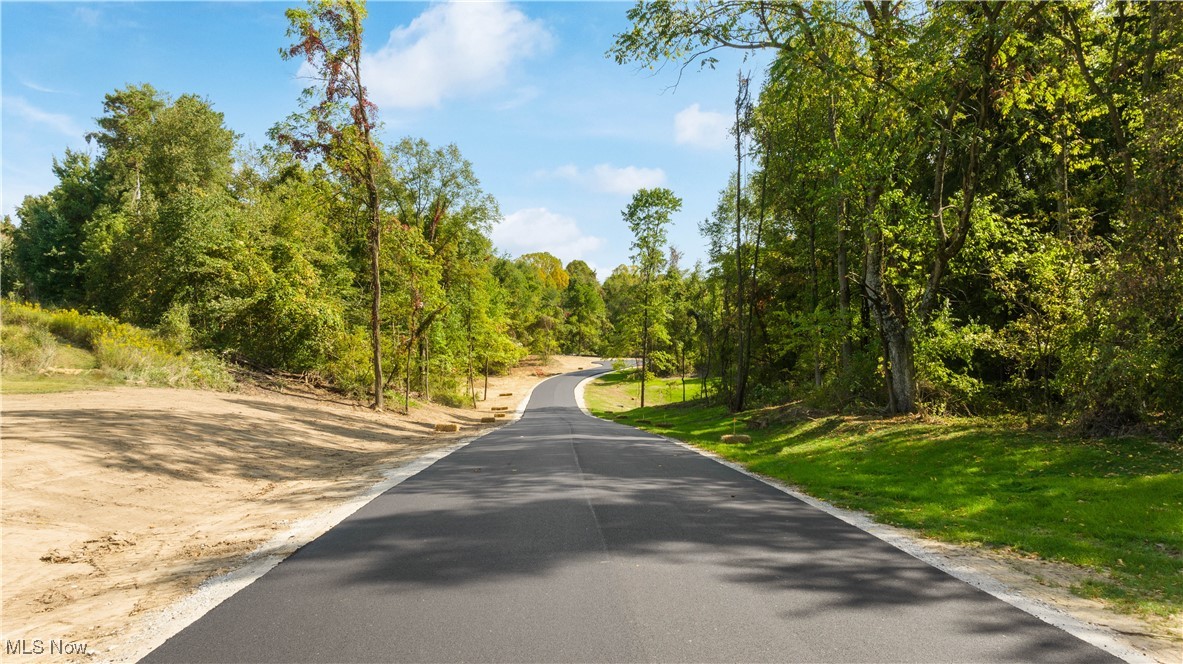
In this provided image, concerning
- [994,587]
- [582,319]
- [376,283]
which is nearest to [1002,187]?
[994,587]

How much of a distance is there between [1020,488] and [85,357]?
23.8m

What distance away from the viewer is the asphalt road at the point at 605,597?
3.79m

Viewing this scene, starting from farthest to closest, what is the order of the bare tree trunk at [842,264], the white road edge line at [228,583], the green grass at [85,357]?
the bare tree trunk at [842,264], the green grass at [85,357], the white road edge line at [228,583]

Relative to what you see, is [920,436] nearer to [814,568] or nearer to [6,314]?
[814,568]

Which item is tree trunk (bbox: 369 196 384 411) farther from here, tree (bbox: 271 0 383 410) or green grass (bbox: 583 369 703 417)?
green grass (bbox: 583 369 703 417)

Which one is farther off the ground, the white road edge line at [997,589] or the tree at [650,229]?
the tree at [650,229]

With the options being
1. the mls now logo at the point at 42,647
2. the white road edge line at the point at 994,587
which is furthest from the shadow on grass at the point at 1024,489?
the mls now logo at the point at 42,647

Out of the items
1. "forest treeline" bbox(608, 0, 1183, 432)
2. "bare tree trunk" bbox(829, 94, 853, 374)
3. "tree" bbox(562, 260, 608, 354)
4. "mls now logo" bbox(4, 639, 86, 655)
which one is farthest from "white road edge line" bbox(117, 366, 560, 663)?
"tree" bbox(562, 260, 608, 354)

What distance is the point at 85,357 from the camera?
18.7m

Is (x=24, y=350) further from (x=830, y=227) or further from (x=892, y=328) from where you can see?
(x=830, y=227)

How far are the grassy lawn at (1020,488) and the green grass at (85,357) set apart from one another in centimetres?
1713

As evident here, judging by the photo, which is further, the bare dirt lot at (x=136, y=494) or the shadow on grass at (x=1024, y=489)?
the shadow on grass at (x=1024, y=489)

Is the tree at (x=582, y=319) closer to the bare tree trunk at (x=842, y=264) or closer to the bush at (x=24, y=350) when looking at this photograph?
the bare tree trunk at (x=842, y=264)

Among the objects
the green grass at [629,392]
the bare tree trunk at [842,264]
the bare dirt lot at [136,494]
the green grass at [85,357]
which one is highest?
the bare tree trunk at [842,264]
